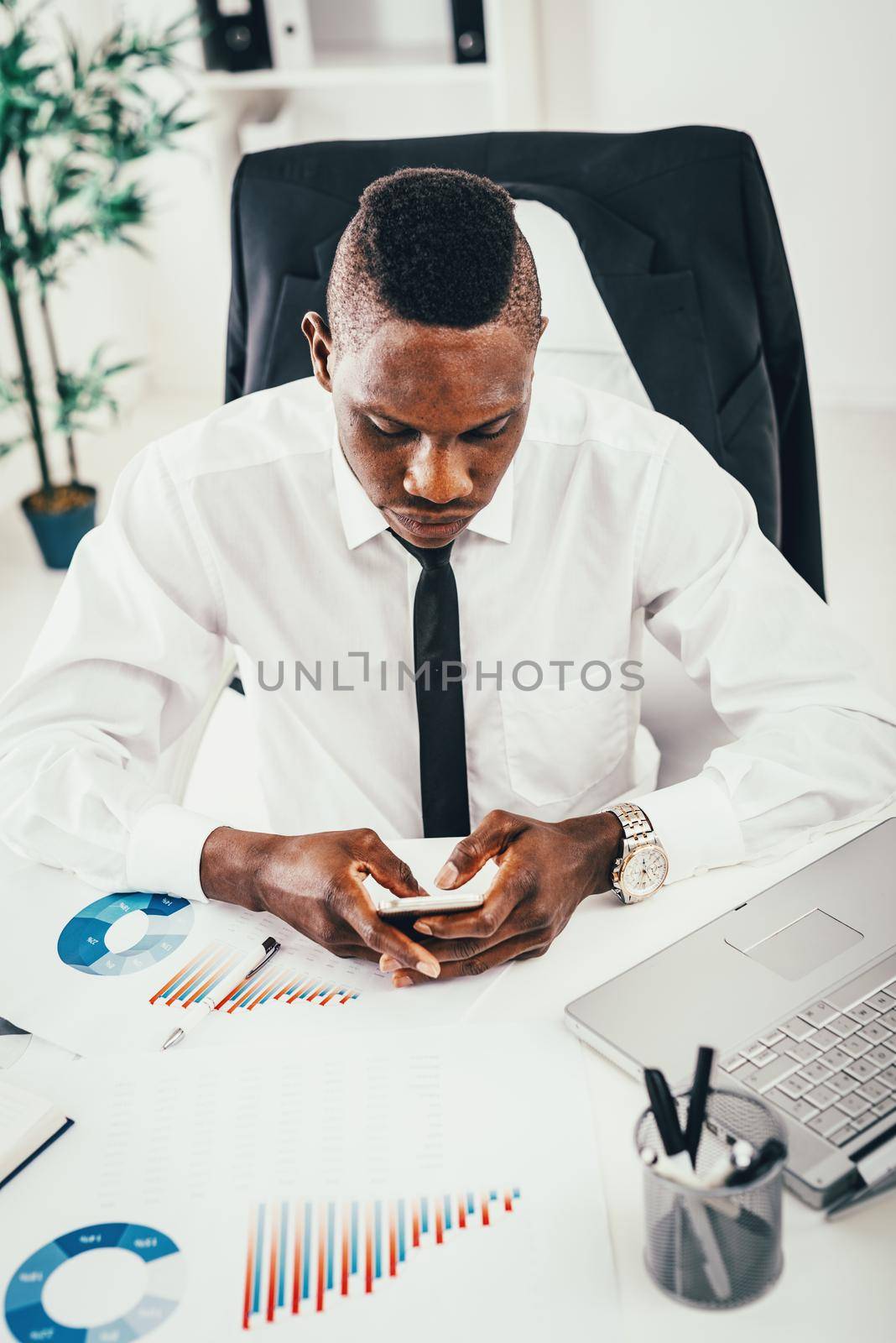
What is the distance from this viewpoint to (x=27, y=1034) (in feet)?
3.10

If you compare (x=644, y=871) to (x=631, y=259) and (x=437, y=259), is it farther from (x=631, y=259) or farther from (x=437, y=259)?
(x=631, y=259)

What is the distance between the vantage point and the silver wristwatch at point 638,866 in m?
1.07

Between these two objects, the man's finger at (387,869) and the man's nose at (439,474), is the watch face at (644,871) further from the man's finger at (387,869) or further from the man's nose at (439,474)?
Answer: the man's nose at (439,474)

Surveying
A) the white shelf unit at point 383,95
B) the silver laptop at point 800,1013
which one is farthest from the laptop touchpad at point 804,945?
the white shelf unit at point 383,95

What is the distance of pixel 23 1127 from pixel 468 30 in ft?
11.2

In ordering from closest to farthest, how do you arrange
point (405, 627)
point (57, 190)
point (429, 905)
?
1. point (429, 905)
2. point (405, 627)
3. point (57, 190)

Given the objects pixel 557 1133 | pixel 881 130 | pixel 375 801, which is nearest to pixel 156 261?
pixel 881 130

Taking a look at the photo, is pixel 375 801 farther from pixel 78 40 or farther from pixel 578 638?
pixel 78 40

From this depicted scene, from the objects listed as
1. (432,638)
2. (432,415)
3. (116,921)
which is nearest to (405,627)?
(432,638)

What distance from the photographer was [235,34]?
3678mm

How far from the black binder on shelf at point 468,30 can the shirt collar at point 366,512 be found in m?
2.70

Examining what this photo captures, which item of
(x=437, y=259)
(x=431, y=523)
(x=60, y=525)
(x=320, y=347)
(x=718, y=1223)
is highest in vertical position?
(x=437, y=259)

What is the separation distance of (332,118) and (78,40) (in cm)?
77

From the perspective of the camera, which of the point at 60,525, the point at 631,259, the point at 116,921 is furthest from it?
the point at 60,525
